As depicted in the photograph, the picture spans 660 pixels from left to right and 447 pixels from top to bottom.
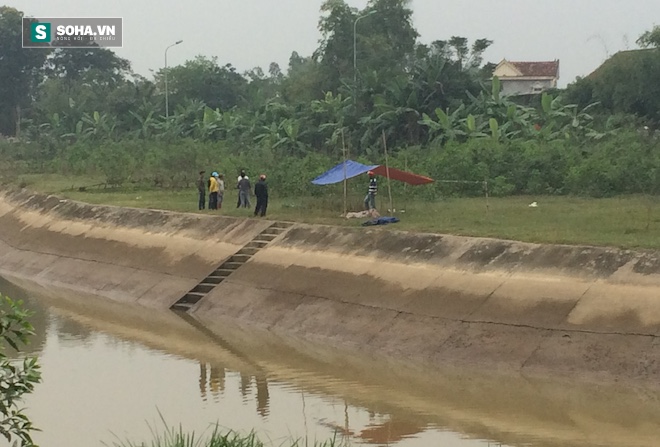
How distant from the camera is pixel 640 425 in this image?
13992mm

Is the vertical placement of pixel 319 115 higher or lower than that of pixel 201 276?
higher

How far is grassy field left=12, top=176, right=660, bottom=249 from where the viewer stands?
21.4 metres

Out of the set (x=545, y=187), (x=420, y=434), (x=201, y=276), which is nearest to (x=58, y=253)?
(x=201, y=276)

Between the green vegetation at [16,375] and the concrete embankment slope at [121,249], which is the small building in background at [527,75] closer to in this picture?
the concrete embankment slope at [121,249]

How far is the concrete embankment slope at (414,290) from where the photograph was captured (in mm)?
17172

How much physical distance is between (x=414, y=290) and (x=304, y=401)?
18.5ft

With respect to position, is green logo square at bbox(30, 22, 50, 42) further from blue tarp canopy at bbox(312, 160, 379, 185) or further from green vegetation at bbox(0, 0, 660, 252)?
blue tarp canopy at bbox(312, 160, 379, 185)

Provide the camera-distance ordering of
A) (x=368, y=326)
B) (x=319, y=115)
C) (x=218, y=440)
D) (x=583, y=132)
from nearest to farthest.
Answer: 1. (x=218, y=440)
2. (x=368, y=326)
3. (x=583, y=132)
4. (x=319, y=115)

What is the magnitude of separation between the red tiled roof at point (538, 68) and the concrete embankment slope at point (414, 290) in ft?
175

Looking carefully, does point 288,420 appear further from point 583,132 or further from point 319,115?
point 319,115

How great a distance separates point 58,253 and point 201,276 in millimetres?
8469

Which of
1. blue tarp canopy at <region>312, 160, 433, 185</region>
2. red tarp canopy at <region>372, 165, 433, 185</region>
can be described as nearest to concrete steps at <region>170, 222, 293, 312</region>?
blue tarp canopy at <region>312, 160, 433, 185</region>

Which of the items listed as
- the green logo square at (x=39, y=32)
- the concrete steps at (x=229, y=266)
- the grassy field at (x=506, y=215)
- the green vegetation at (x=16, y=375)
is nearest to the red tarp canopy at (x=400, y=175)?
the grassy field at (x=506, y=215)

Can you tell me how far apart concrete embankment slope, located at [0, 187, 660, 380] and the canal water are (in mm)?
738
